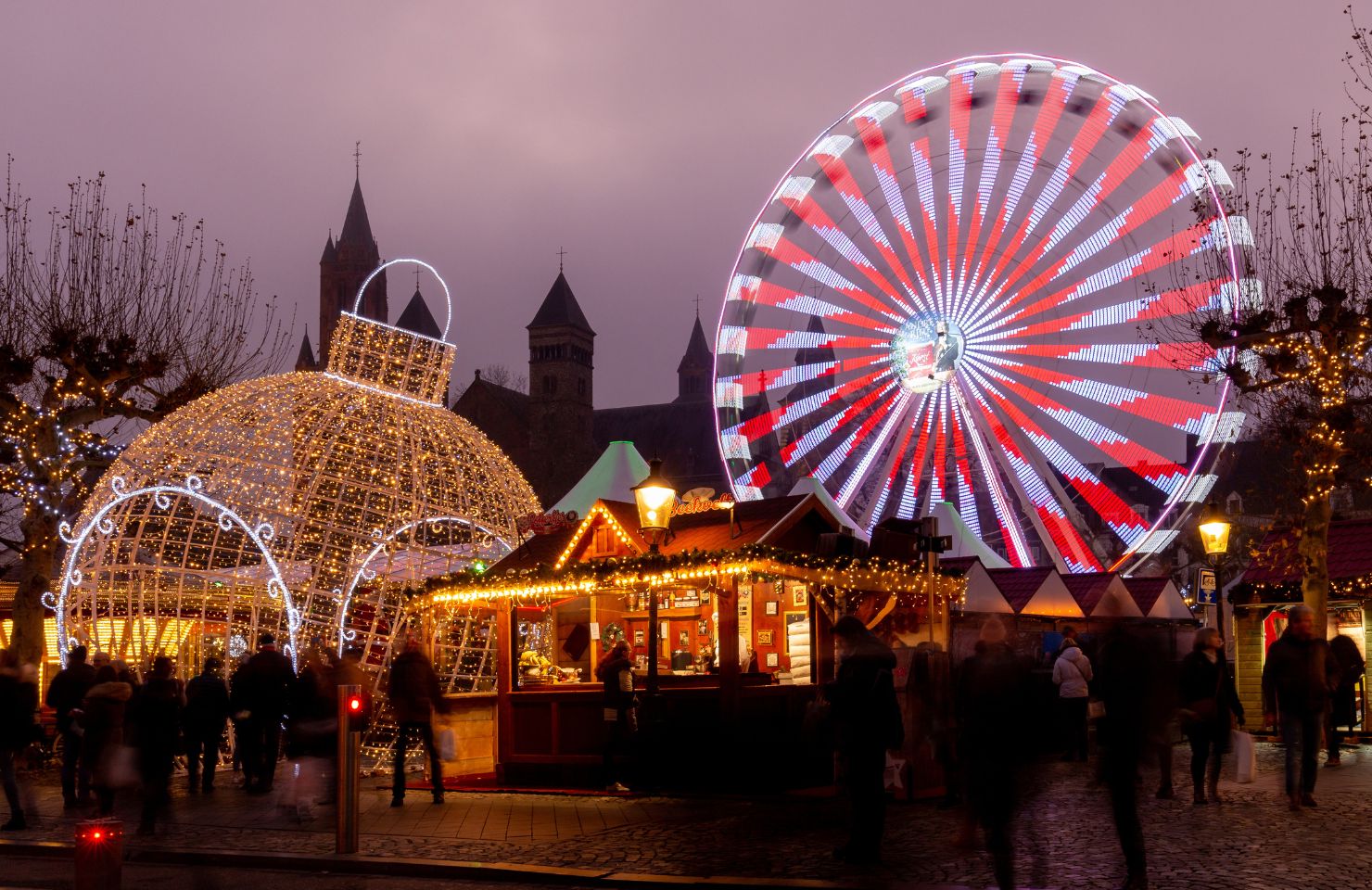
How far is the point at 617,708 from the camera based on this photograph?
14.5 meters

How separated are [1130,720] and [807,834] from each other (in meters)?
4.01

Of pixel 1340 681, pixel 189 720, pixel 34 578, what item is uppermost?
pixel 34 578

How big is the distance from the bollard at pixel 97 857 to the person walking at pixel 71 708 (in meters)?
7.94

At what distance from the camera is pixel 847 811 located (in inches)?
490

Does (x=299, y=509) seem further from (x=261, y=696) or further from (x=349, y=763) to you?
(x=349, y=763)

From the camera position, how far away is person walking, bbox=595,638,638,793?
47.1 feet

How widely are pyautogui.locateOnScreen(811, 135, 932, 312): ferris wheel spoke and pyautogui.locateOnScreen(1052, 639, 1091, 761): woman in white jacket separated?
9.45 metres

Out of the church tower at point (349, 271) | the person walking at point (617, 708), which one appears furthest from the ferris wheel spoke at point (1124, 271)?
the church tower at point (349, 271)

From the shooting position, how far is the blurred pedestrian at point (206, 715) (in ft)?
50.4

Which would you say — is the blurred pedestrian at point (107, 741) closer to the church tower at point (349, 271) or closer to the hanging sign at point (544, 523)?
the hanging sign at point (544, 523)

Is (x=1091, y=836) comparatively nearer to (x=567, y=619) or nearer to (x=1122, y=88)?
(x=567, y=619)

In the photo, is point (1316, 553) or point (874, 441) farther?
point (874, 441)

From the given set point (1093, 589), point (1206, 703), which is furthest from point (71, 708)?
point (1093, 589)

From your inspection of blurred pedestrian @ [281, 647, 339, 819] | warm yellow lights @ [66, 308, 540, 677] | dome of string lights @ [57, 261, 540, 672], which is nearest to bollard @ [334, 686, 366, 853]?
blurred pedestrian @ [281, 647, 339, 819]
